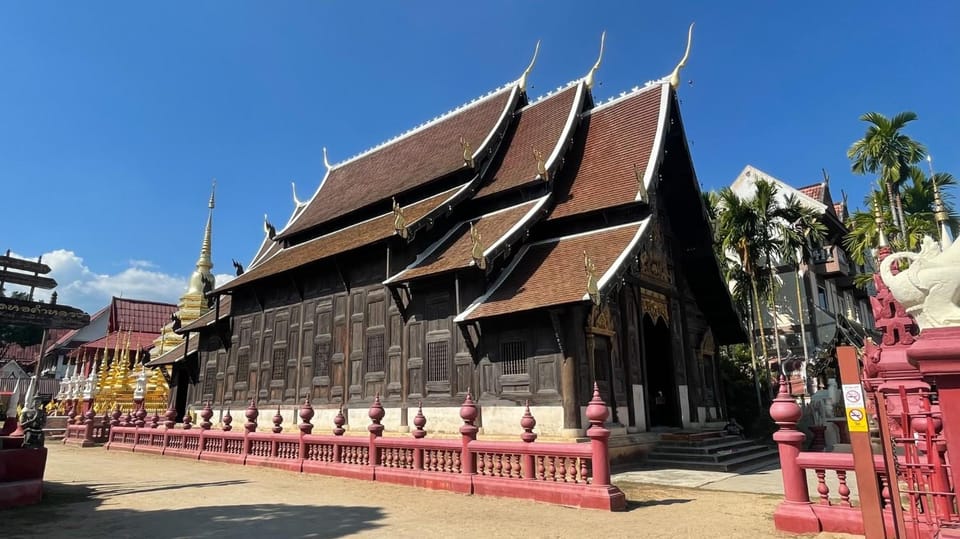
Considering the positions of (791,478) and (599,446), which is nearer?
(791,478)

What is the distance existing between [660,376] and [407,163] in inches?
392

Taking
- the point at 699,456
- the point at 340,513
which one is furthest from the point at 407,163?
the point at 340,513

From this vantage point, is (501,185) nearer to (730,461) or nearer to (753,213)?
(730,461)

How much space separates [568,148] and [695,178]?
134 inches

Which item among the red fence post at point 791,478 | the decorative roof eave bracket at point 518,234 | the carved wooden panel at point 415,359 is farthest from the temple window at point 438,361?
the red fence post at point 791,478

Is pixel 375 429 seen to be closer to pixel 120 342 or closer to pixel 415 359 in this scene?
pixel 415 359

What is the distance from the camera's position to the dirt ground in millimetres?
5703

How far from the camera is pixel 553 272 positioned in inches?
444

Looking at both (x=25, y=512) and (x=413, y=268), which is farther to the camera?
(x=413, y=268)

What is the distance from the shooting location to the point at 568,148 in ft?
47.9

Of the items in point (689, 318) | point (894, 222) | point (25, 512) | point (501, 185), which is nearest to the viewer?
point (25, 512)

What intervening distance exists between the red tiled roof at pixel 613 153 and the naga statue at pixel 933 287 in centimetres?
837

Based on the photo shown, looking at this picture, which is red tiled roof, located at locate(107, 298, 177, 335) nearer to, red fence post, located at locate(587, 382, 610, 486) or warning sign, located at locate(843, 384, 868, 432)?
red fence post, located at locate(587, 382, 610, 486)

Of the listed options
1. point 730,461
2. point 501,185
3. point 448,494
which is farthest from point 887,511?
point 501,185
